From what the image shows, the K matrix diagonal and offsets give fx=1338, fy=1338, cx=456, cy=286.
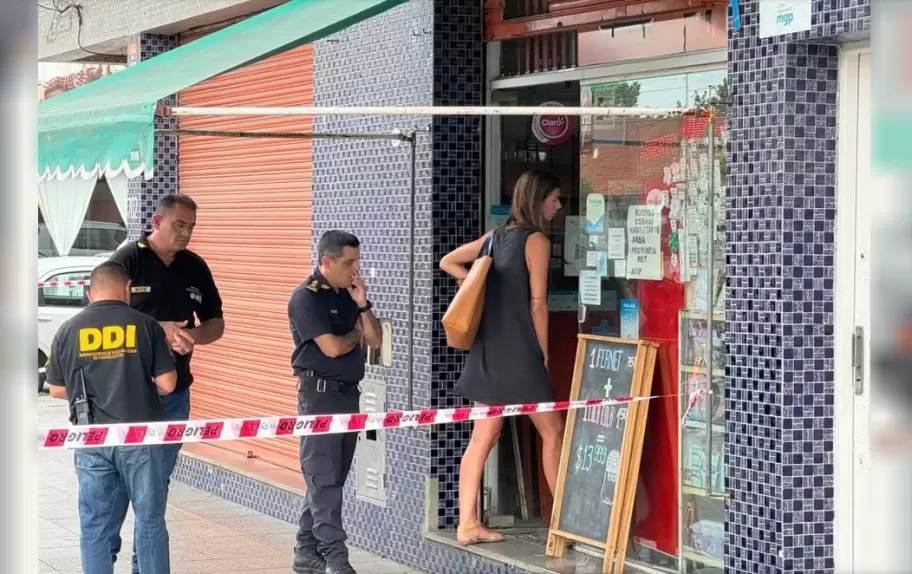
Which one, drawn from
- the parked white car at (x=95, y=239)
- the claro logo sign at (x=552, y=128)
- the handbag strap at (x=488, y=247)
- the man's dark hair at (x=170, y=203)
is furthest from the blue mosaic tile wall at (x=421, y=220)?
the parked white car at (x=95, y=239)

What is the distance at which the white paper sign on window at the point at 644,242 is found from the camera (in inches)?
254

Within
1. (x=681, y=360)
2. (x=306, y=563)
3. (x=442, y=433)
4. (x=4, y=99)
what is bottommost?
(x=306, y=563)

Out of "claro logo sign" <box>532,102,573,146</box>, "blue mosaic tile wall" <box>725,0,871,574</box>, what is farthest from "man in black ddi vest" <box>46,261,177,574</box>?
"claro logo sign" <box>532,102,573,146</box>

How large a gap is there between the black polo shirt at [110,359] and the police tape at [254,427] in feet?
0.53

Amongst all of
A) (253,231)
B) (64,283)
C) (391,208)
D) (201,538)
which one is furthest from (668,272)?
(64,283)

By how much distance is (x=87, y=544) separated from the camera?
19.5 feet

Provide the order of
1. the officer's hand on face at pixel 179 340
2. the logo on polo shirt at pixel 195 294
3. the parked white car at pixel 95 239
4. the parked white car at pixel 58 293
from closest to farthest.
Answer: the officer's hand on face at pixel 179 340 → the logo on polo shirt at pixel 195 294 → the parked white car at pixel 95 239 → the parked white car at pixel 58 293

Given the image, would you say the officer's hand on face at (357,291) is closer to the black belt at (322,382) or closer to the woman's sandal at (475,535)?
the black belt at (322,382)

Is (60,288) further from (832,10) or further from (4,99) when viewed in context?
→ (4,99)

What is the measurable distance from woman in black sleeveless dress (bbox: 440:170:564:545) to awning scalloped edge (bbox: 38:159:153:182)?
1858 mm

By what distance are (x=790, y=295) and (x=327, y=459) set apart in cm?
263

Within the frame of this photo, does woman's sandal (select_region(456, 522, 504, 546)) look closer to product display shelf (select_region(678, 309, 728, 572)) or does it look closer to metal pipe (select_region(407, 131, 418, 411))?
metal pipe (select_region(407, 131, 418, 411))

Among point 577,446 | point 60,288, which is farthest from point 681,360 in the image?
point 60,288

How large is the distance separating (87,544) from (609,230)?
2.93 metres
